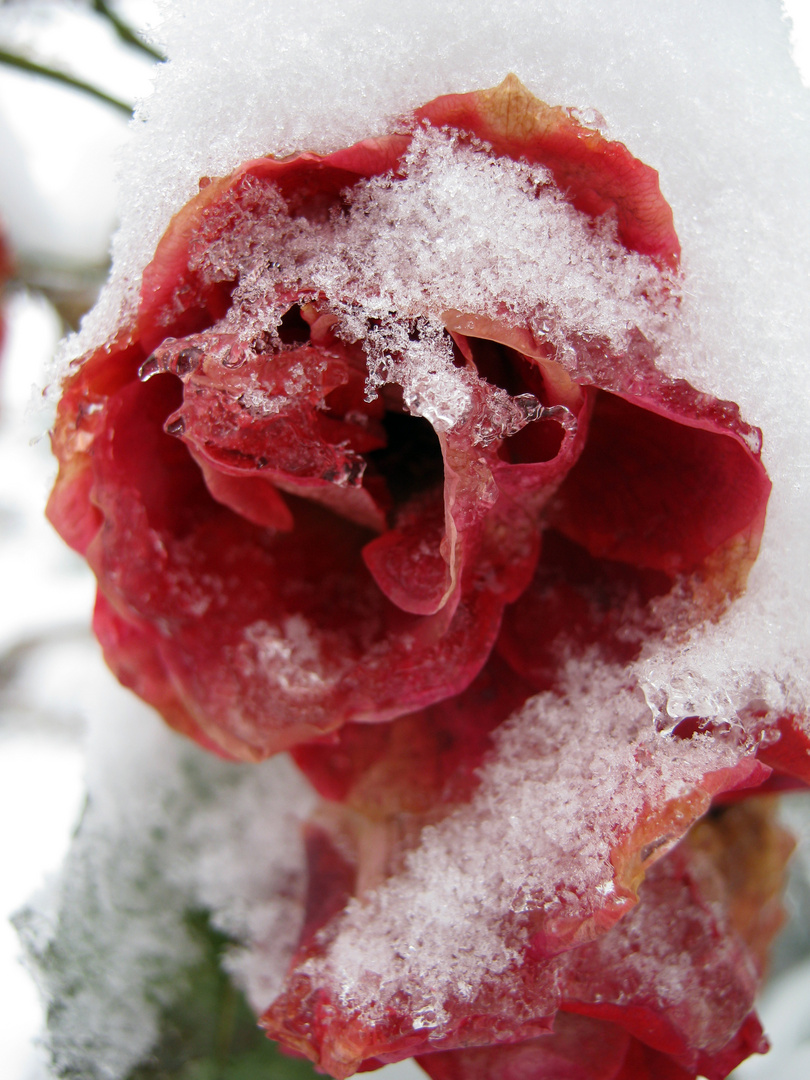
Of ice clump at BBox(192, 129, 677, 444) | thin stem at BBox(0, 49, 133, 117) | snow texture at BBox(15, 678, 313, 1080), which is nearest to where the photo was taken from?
ice clump at BBox(192, 129, 677, 444)

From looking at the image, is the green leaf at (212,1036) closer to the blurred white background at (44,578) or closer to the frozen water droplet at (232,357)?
the blurred white background at (44,578)

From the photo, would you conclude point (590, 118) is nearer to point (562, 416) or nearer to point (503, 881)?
point (562, 416)

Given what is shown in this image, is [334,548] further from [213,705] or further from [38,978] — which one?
[38,978]

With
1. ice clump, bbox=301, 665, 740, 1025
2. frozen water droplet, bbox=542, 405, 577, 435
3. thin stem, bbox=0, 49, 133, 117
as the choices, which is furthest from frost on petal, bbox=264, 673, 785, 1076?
thin stem, bbox=0, 49, 133, 117

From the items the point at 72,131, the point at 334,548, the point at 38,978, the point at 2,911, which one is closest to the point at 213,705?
the point at 334,548

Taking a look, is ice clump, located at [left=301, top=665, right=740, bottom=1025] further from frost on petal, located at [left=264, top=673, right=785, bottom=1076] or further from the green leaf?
the green leaf

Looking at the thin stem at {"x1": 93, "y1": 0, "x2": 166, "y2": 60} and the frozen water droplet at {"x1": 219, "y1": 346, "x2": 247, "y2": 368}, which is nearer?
the frozen water droplet at {"x1": 219, "y1": 346, "x2": 247, "y2": 368}

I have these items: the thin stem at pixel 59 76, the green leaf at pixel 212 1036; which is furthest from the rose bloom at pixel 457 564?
the thin stem at pixel 59 76
